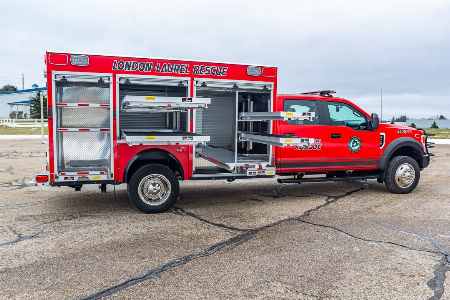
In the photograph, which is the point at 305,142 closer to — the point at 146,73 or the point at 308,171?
the point at 308,171

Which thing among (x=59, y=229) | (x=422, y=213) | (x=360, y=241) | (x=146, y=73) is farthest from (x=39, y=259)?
(x=422, y=213)

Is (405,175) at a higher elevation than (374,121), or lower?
lower

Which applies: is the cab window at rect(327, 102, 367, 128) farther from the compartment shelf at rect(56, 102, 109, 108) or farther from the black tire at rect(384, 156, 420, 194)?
the compartment shelf at rect(56, 102, 109, 108)

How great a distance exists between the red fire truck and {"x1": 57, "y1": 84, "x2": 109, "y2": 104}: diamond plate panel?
2 centimetres

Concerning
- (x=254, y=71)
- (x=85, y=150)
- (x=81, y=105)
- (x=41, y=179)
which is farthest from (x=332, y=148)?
(x=41, y=179)

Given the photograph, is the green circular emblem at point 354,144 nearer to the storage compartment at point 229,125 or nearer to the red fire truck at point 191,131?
the red fire truck at point 191,131

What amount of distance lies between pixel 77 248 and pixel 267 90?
14.4 feet

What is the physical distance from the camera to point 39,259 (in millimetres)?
4598

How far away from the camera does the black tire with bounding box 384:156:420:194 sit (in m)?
8.68

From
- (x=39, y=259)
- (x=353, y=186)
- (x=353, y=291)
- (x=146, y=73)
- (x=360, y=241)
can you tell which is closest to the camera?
(x=353, y=291)

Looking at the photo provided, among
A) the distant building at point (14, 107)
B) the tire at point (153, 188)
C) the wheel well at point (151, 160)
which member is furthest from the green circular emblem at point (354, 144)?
the distant building at point (14, 107)

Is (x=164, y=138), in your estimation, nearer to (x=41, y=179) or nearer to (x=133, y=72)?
(x=133, y=72)

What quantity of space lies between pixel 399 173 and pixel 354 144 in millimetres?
1248

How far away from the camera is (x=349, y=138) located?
838cm
